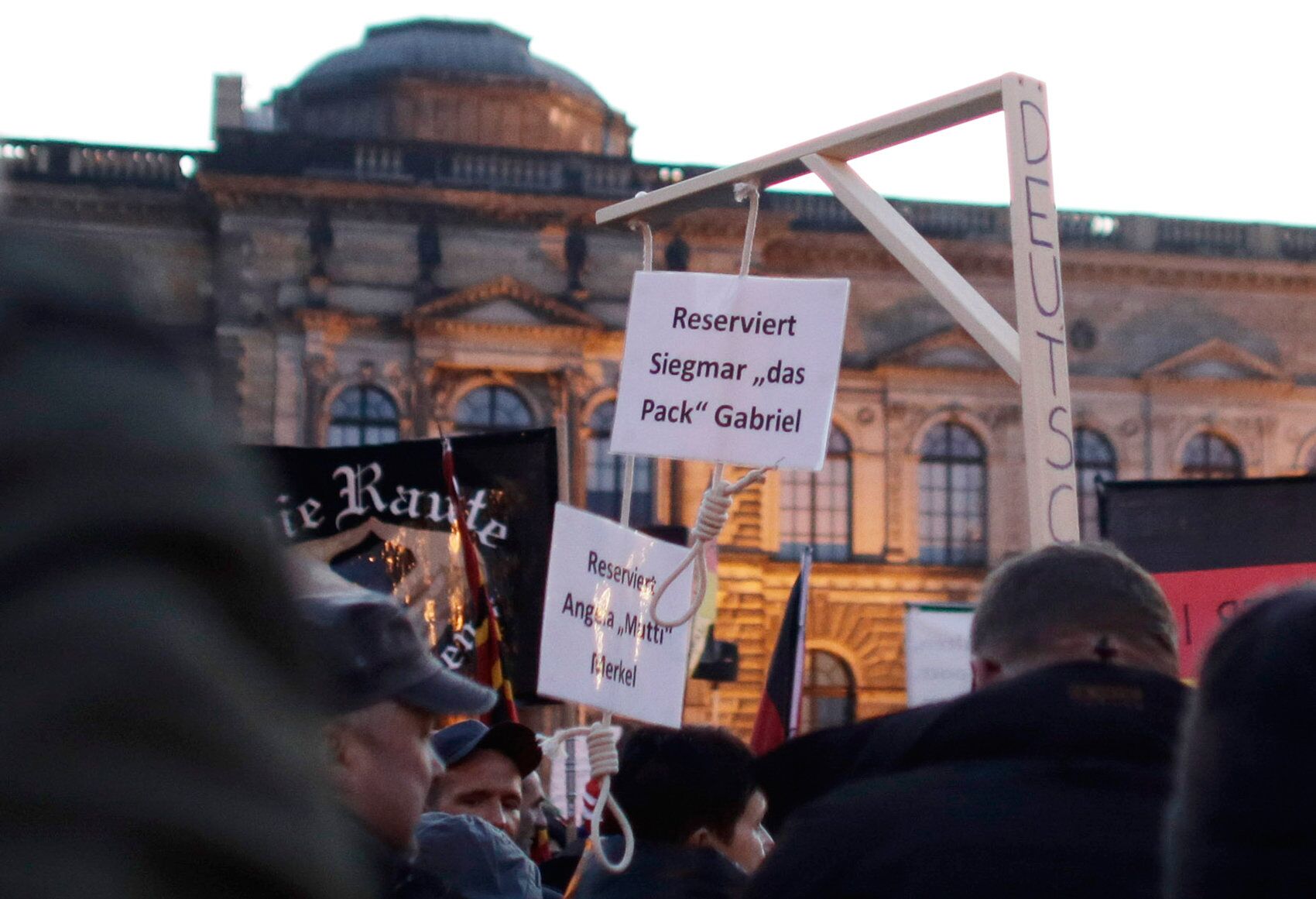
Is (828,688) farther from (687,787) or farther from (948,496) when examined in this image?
(687,787)

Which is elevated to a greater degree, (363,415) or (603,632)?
(363,415)

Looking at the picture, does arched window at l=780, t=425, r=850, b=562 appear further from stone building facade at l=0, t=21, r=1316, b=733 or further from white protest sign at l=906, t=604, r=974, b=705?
white protest sign at l=906, t=604, r=974, b=705

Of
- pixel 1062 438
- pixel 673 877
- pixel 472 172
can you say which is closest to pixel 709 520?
pixel 1062 438

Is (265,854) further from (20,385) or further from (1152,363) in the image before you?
(1152,363)

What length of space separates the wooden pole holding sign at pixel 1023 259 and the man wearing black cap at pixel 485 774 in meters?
1.40

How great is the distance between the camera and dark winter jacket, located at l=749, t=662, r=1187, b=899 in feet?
6.54

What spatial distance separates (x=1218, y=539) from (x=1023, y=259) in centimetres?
396

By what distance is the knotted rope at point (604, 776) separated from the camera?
3.54m

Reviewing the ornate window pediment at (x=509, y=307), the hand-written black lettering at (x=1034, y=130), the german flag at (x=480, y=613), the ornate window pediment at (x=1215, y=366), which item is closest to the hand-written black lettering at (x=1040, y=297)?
the hand-written black lettering at (x=1034, y=130)

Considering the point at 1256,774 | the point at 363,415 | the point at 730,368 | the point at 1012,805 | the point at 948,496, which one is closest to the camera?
the point at 1256,774

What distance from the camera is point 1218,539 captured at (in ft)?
26.2

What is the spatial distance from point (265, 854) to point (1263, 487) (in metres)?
7.78

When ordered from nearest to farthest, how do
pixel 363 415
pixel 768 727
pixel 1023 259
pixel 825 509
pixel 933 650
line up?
pixel 1023 259 < pixel 768 727 < pixel 933 650 < pixel 363 415 < pixel 825 509

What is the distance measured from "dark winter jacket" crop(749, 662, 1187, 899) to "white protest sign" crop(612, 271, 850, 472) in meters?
2.78
